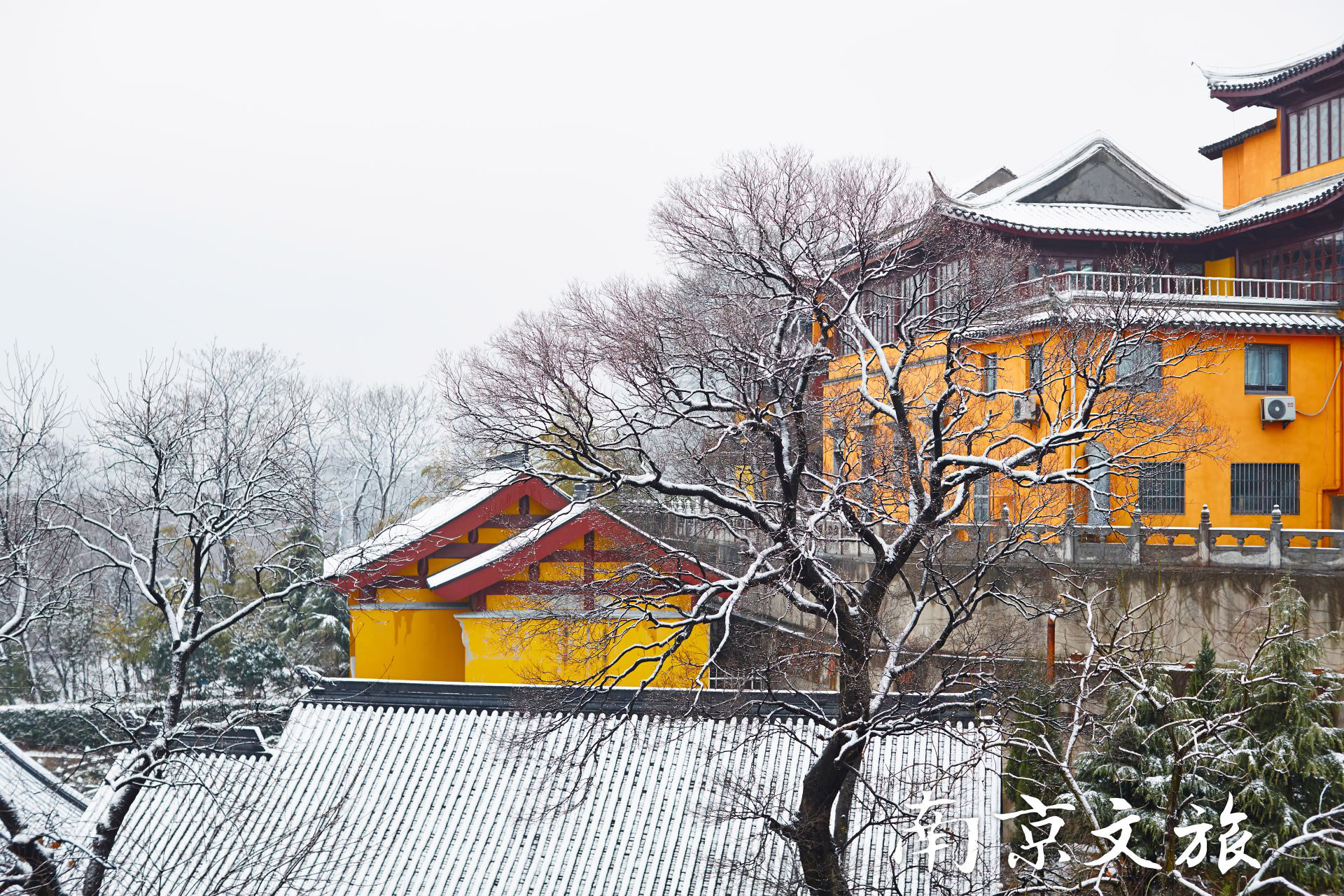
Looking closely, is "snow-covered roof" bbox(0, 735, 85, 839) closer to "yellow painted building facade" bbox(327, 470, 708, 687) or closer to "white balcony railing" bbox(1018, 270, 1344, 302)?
"yellow painted building facade" bbox(327, 470, 708, 687)

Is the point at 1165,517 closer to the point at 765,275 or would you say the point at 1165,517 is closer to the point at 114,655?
the point at 765,275

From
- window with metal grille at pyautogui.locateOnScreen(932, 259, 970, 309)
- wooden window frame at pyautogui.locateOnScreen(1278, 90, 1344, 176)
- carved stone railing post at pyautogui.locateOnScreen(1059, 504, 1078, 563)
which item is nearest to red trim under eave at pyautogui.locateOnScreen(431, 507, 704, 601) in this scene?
carved stone railing post at pyautogui.locateOnScreen(1059, 504, 1078, 563)

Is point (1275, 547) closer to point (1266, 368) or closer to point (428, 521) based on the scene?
point (1266, 368)

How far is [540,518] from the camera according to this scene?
18625mm

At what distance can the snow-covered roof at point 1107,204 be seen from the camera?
23812 millimetres

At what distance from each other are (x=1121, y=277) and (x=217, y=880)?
18.5 meters

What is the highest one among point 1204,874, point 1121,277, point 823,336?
point 1121,277

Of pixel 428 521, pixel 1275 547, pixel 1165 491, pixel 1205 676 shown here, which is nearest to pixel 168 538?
pixel 428 521

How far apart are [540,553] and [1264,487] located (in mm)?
15060

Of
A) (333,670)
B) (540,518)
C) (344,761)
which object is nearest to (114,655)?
(333,670)

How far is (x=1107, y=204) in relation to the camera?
2661cm

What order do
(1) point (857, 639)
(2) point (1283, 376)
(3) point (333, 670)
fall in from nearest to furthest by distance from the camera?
(1) point (857, 639)
(2) point (1283, 376)
(3) point (333, 670)

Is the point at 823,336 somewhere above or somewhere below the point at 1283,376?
below

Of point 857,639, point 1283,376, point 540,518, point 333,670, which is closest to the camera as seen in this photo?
point 857,639
